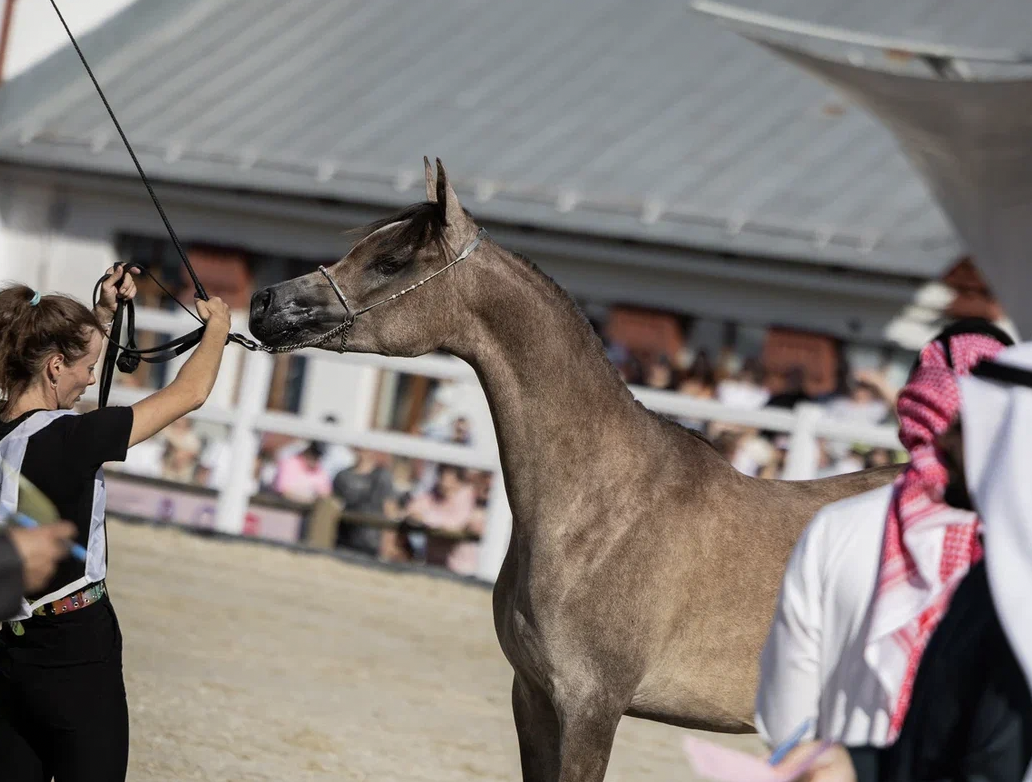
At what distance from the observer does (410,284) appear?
14.0 ft

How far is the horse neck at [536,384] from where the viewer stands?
13.8 ft

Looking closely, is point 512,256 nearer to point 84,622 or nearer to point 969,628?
point 84,622

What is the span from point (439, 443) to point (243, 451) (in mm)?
1777

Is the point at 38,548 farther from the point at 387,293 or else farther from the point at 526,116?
the point at 526,116

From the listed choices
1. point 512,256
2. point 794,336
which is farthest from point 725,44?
point 512,256

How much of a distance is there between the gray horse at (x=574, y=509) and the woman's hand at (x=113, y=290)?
56cm

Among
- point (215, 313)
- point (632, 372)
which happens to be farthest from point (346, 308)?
point (632, 372)

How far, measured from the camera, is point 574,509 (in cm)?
417

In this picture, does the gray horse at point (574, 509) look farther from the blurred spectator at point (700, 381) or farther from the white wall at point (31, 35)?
the white wall at point (31, 35)

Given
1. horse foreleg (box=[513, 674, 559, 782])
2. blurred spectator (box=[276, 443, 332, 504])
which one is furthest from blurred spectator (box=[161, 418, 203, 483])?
horse foreleg (box=[513, 674, 559, 782])

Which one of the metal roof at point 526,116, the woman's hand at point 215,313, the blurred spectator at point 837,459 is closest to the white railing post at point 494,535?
the blurred spectator at point 837,459

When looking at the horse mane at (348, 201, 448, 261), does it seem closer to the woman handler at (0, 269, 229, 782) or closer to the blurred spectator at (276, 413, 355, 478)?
the woman handler at (0, 269, 229, 782)

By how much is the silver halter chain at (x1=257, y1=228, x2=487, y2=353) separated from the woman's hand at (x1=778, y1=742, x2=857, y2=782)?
231 centimetres

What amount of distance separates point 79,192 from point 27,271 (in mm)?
1390
